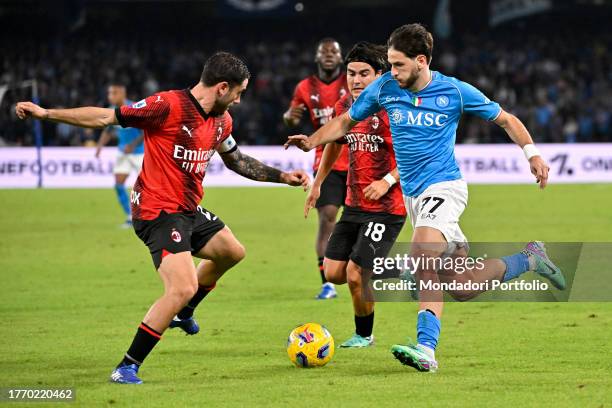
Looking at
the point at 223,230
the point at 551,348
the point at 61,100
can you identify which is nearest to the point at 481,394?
the point at 551,348

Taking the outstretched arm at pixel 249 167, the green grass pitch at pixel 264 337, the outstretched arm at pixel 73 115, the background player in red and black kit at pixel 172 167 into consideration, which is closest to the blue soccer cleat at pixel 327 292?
the green grass pitch at pixel 264 337

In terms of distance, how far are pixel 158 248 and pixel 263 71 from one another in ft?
99.7

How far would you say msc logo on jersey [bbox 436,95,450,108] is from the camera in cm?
777

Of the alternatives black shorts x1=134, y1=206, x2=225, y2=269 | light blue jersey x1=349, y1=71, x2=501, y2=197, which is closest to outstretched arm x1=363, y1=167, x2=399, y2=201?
light blue jersey x1=349, y1=71, x2=501, y2=197

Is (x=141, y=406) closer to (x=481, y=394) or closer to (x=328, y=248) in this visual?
(x=481, y=394)

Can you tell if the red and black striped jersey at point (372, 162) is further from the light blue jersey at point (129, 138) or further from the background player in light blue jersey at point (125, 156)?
the light blue jersey at point (129, 138)

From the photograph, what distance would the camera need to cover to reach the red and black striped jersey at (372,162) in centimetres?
900

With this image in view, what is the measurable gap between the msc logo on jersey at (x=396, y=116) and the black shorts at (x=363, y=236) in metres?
1.24

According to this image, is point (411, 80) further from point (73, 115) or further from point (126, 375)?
point (126, 375)

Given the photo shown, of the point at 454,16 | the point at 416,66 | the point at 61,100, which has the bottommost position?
the point at 61,100

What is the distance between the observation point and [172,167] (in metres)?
7.77

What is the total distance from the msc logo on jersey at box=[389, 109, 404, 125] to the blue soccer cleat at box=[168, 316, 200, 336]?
2.45 m

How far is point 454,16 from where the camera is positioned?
40906mm

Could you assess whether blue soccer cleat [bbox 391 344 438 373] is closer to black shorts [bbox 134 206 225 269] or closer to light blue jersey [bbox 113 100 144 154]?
black shorts [bbox 134 206 225 269]
